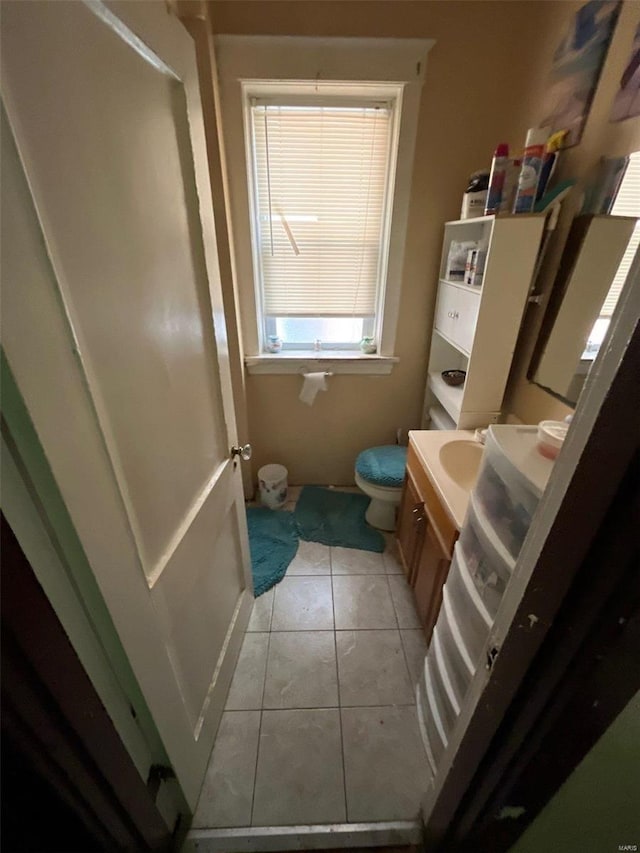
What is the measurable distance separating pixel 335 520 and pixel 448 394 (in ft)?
3.22

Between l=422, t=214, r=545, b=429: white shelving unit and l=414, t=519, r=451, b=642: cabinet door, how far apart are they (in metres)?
0.54

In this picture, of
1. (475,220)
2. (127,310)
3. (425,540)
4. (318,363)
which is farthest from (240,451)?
(475,220)

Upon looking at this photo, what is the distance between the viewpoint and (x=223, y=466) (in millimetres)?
1135

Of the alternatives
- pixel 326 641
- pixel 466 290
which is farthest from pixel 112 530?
pixel 466 290

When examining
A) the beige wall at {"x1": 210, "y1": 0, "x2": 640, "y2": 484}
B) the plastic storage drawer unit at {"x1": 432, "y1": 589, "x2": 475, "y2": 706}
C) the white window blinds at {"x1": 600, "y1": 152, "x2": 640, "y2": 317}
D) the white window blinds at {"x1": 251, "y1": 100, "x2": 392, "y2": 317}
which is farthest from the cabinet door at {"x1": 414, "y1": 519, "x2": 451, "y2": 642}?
the white window blinds at {"x1": 251, "y1": 100, "x2": 392, "y2": 317}

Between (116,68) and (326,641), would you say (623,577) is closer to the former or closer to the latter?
(116,68)

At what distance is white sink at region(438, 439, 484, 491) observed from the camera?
1438 millimetres

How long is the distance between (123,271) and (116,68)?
32 cm

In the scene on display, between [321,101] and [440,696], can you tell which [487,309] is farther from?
[440,696]

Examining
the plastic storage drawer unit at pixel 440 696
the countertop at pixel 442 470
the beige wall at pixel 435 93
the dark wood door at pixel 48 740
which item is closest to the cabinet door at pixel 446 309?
the beige wall at pixel 435 93

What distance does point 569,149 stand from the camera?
1202 mm

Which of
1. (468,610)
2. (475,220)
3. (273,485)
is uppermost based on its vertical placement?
(475,220)

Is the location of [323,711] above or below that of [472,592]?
below

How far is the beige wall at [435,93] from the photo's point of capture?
139 cm
